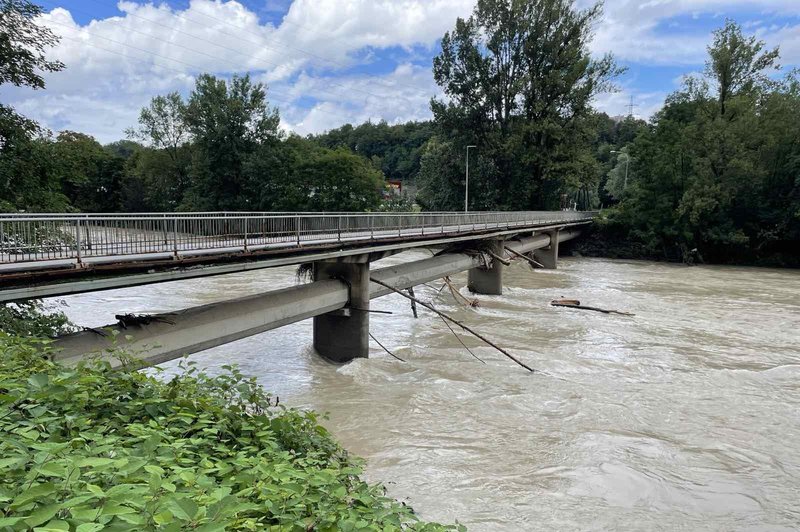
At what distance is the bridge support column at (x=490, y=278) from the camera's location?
26.0m

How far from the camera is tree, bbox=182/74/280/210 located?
5144 centimetres

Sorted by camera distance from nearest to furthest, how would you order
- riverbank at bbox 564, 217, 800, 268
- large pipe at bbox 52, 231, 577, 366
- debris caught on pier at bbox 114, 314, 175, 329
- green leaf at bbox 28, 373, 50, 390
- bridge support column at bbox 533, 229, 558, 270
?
1. green leaf at bbox 28, 373, 50, 390
2. large pipe at bbox 52, 231, 577, 366
3. debris caught on pier at bbox 114, 314, 175, 329
4. bridge support column at bbox 533, 229, 558, 270
5. riverbank at bbox 564, 217, 800, 268

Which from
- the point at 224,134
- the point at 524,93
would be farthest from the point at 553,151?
the point at 224,134

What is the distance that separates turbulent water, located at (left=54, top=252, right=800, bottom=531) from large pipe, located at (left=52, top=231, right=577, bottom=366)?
6.45 feet

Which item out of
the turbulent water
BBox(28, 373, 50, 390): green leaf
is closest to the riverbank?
the turbulent water

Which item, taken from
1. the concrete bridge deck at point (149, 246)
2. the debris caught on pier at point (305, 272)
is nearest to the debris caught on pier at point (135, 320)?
the concrete bridge deck at point (149, 246)

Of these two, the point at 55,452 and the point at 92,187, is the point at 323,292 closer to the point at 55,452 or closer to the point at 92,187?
the point at 55,452

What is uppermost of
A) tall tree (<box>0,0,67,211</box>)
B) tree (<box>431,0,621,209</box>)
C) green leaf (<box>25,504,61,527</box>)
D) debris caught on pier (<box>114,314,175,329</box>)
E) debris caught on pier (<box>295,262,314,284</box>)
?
tree (<box>431,0,621,209</box>)

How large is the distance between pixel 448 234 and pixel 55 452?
18.3 m

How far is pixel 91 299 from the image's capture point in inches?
888

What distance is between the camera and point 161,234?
920 cm

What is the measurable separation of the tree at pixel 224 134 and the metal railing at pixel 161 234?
40131 mm

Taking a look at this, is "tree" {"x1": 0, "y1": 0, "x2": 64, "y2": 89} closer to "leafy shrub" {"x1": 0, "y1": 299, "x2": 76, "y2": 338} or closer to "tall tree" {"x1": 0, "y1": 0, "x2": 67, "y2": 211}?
"tall tree" {"x1": 0, "y1": 0, "x2": 67, "y2": 211}

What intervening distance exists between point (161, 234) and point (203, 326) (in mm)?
1942
